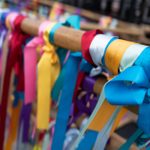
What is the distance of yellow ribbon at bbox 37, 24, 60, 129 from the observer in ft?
1.36

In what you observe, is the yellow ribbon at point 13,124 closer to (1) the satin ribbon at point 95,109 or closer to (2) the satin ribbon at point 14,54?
(2) the satin ribbon at point 14,54

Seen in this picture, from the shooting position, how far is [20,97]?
0.56 meters

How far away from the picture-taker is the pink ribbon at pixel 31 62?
44 cm

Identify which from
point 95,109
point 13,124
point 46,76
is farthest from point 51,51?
point 13,124

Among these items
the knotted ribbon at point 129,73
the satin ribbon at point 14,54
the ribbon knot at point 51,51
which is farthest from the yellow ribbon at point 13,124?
the knotted ribbon at point 129,73

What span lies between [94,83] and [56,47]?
0.09 meters

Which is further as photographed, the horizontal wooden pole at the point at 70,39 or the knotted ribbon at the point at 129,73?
the horizontal wooden pole at the point at 70,39

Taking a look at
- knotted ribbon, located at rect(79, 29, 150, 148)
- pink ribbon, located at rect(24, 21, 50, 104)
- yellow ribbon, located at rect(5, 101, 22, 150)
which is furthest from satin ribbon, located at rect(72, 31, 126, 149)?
yellow ribbon, located at rect(5, 101, 22, 150)

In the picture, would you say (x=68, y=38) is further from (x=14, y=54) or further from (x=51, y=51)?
(x=14, y=54)

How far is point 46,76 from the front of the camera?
0.42m

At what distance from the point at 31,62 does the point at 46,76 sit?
0.06 metres

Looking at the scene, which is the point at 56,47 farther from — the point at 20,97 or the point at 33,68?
the point at 20,97

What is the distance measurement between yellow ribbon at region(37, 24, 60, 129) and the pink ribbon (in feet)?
0.07

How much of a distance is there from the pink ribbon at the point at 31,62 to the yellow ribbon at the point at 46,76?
0.02 m
